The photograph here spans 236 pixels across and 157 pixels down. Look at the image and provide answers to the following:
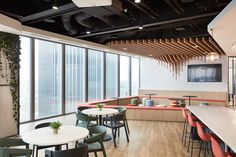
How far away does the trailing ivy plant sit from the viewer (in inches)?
242

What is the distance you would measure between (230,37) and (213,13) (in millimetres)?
973

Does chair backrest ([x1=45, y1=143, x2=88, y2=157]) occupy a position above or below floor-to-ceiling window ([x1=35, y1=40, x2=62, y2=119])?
below

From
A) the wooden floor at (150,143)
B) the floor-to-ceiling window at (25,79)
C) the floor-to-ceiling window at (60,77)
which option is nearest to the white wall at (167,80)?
the floor-to-ceiling window at (60,77)

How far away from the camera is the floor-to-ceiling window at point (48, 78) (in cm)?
884

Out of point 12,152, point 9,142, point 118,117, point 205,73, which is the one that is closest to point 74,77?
point 118,117

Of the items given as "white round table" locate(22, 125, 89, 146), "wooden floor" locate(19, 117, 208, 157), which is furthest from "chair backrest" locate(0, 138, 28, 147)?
"wooden floor" locate(19, 117, 208, 157)

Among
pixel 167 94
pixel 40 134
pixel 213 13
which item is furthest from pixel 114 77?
pixel 40 134

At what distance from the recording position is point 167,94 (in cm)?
1443

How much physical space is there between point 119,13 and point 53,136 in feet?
9.76

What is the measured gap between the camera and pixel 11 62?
6.42 meters

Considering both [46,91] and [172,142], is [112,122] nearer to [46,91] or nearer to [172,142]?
[172,142]

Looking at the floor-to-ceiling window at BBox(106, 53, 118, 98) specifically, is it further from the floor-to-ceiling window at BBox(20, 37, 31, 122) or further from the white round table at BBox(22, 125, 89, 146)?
the white round table at BBox(22, 125, 89, 146)

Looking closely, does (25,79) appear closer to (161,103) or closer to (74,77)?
(74,77)

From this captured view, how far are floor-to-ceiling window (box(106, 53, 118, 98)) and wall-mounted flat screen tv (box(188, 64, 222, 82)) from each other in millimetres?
4386
